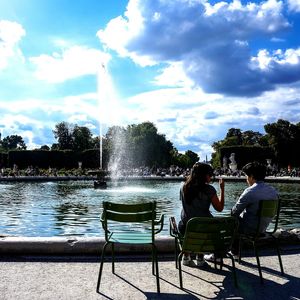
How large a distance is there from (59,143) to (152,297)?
93.9 m

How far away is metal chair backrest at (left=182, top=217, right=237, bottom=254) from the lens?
199 inches

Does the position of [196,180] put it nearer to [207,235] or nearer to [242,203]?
[242,203]

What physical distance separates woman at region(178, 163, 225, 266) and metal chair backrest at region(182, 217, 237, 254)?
654 mm

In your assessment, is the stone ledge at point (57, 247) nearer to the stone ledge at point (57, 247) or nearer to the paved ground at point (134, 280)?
the stone ledge at point (57, 247)

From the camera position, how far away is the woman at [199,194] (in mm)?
5855

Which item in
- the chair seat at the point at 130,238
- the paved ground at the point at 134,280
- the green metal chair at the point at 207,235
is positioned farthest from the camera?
the chair seat at the point at 130,238

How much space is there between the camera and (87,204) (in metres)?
19.1

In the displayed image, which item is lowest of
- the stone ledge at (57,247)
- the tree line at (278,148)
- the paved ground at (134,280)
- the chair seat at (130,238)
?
the paved ground at (134,280)

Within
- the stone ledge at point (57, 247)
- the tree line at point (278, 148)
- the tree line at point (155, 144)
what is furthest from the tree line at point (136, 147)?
the stone ledge at point (57, 247)

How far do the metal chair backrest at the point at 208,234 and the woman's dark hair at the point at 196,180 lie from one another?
2.56ft

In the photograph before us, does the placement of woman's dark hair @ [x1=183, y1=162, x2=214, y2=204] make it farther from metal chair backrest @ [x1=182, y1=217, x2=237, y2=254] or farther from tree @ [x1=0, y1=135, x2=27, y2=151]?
tree @ [x1=0, y1=135, x2=27, y2=151]

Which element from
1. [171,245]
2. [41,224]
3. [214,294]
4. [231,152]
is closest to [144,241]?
[214,294]

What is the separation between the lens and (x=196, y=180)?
5.87 m

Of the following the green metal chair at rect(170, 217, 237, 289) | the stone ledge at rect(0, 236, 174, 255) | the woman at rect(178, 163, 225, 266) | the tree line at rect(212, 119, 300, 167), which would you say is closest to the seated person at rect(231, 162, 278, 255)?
the woman at rect(178, 163, 225, 266)
